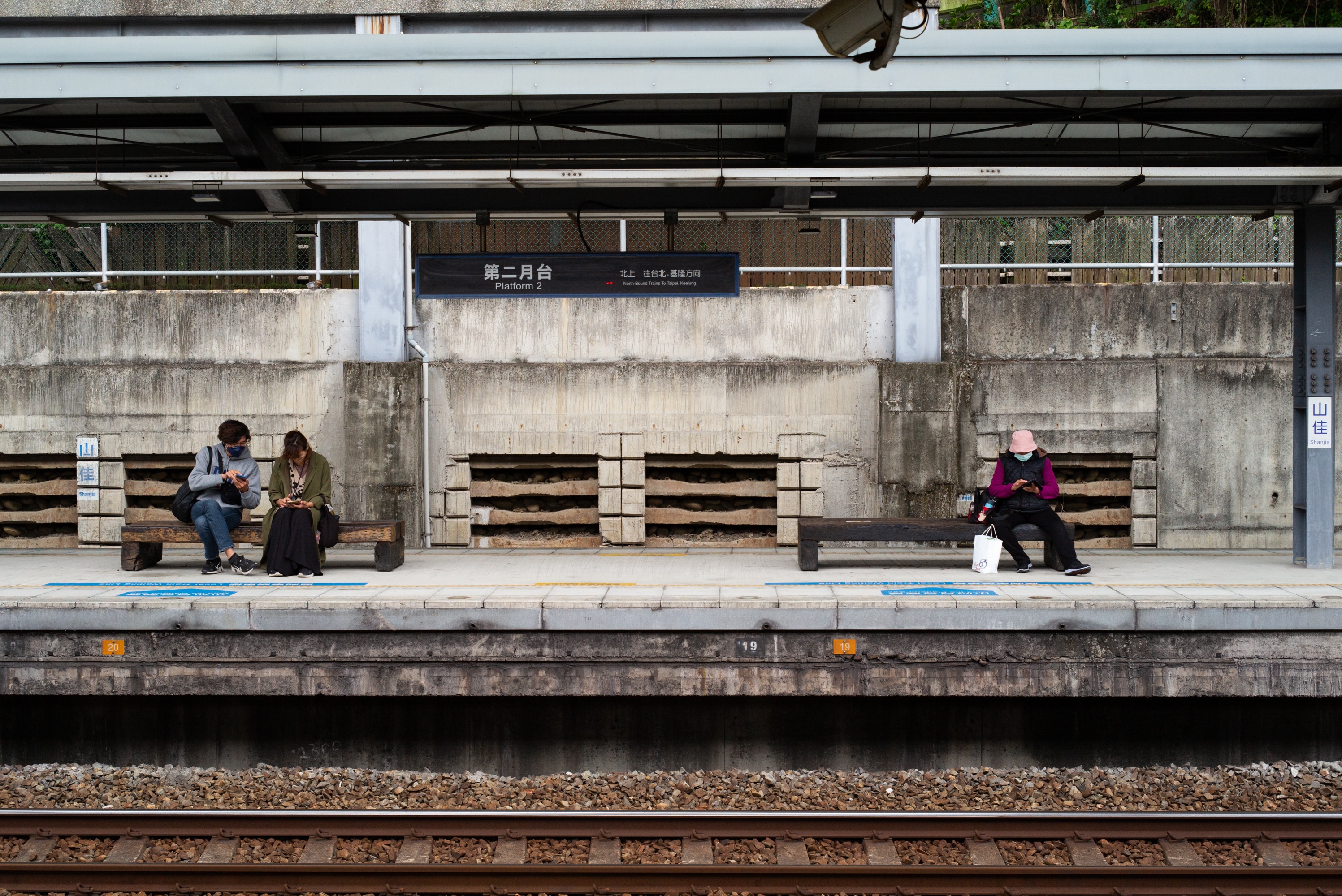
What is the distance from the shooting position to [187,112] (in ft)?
26.6

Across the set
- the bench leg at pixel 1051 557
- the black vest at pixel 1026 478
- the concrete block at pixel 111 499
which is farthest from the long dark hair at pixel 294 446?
the bench leg at pixel 1051 557

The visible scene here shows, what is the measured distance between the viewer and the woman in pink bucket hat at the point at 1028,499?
842 cm

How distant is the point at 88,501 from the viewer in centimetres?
1104

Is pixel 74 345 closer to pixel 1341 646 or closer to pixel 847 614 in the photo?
pixel 847 614

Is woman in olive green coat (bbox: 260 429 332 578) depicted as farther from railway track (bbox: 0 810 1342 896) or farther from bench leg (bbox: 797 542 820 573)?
bench leg (bbox: 797 542 820 573)

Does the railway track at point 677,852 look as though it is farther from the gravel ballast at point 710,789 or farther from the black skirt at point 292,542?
the black skirt at point 292,542

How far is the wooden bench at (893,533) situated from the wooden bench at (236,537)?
3.75 metres

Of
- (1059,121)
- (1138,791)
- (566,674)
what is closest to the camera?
(1138,791)

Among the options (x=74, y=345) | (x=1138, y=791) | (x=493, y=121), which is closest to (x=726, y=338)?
(x=493, y=121)

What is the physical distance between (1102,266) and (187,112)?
31.4 feet

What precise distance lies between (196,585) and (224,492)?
1047 mm

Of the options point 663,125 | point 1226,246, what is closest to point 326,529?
point 663,125

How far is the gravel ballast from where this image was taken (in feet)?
21.1

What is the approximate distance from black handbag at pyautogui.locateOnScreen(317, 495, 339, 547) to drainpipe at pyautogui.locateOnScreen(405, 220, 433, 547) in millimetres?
2187
